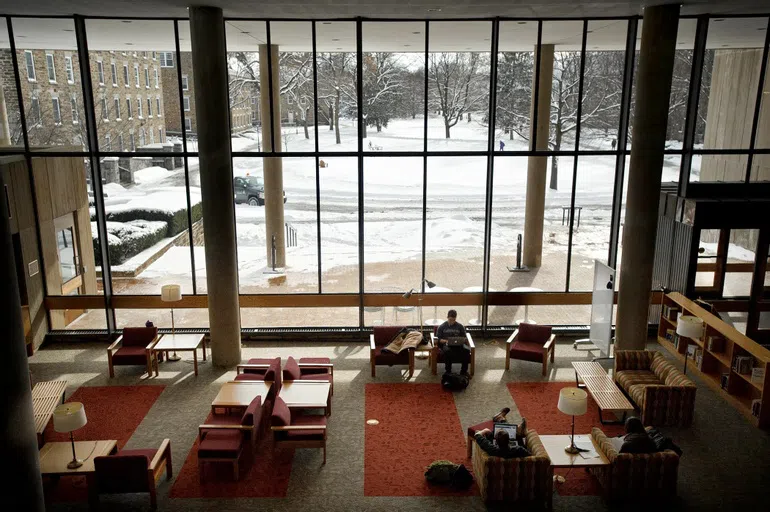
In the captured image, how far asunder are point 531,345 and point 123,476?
705cm

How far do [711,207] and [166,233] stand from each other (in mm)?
10228

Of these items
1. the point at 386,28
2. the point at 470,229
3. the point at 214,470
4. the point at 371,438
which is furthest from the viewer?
the point at 470,229

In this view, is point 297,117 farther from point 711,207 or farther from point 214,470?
point 711,207

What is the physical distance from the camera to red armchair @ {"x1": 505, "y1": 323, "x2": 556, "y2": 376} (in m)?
11.0

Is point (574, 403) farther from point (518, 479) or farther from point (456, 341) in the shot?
point (456, 341)

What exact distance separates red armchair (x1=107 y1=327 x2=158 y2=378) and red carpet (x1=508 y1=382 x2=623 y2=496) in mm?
6320

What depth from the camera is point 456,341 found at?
10.9 meters

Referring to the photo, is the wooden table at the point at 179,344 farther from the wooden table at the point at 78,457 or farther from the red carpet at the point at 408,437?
the red carpet at the point at 408,437

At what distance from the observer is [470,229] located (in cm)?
1246

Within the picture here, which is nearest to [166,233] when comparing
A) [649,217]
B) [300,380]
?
[300,380]

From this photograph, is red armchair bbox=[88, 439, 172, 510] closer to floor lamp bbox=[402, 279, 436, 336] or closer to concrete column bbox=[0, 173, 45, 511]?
concrete column bbox=[0, 173, 45, 511]

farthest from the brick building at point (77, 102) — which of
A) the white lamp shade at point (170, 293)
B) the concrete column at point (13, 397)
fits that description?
the concrete column at point (13, 397)

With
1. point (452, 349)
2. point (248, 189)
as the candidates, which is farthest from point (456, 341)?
point (248, 189)

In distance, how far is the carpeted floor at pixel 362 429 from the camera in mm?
7473
